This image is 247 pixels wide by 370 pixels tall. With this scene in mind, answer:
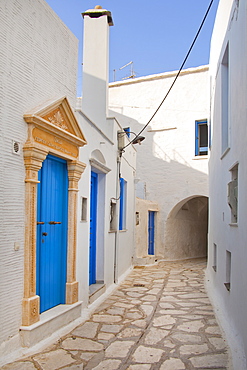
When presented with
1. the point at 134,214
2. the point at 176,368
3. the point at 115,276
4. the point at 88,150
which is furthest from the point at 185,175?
the point at 176,368

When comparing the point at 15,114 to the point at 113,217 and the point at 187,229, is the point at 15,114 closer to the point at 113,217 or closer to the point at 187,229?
the point at 113,217

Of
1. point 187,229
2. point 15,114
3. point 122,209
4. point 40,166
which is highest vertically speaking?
point 15,114

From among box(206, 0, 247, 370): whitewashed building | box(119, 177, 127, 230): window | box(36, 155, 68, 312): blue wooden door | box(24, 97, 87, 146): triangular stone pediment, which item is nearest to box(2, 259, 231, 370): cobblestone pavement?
box(206, 0, 247, 370): whitewashed building

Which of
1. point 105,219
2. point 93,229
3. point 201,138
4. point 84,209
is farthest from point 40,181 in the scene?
point 201,138

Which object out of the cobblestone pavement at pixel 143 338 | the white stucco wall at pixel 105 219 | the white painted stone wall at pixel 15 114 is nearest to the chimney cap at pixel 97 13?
the white stucco wall at pixel 105 219

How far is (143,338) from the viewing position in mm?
4723

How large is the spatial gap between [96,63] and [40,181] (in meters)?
4.80

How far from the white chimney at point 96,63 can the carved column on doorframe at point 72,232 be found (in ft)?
10.7

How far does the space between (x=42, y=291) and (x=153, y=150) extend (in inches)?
402

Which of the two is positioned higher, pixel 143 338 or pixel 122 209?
pixel 122 209

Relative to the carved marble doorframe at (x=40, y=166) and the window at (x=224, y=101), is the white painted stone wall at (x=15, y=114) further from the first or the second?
the window at (x=224, y=101)

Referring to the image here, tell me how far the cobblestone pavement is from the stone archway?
6287mm

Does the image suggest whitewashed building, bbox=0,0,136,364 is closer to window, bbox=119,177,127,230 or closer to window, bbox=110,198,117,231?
window, bbox=110,198,117,231

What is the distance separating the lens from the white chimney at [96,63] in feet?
27.6
